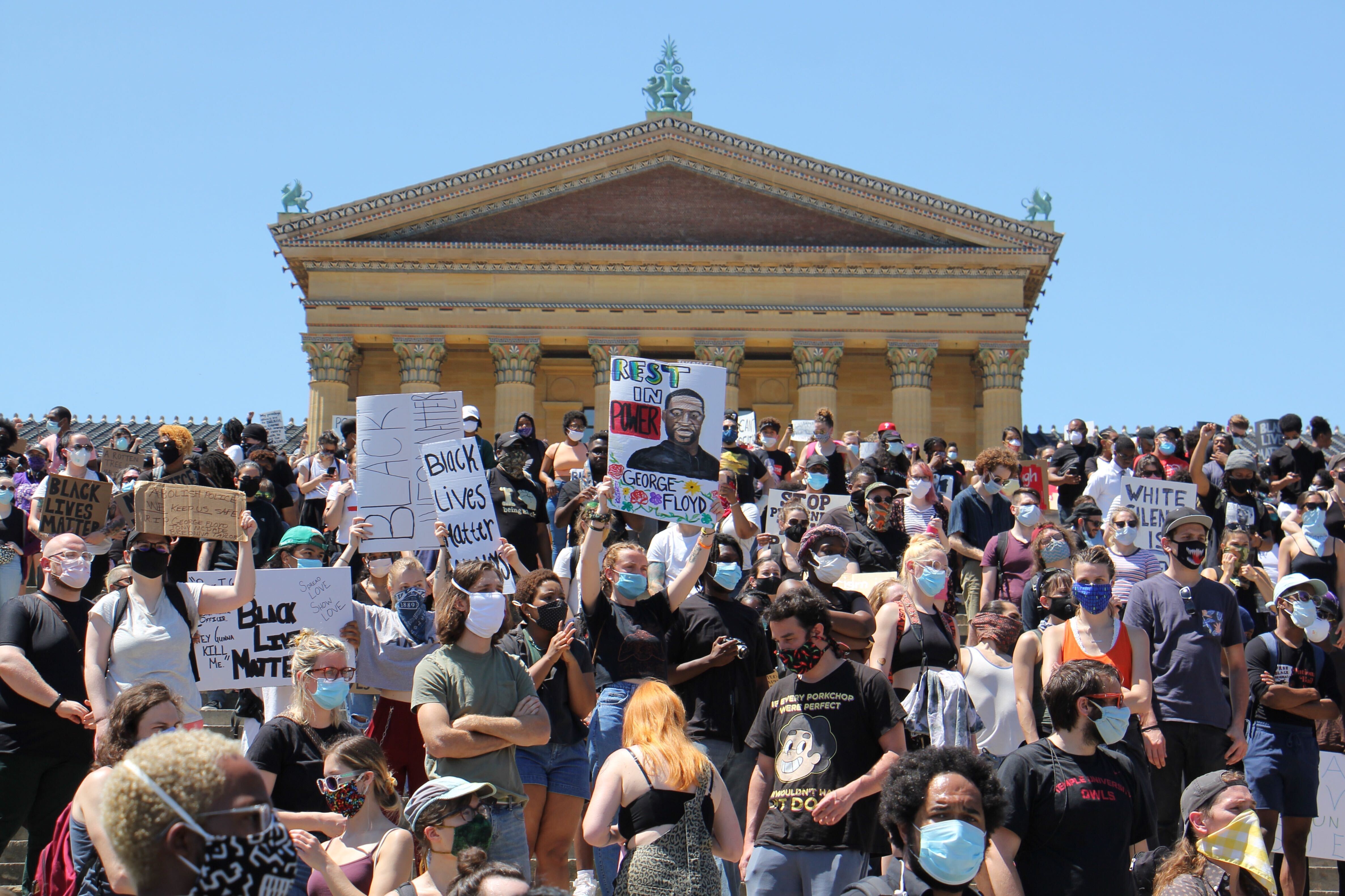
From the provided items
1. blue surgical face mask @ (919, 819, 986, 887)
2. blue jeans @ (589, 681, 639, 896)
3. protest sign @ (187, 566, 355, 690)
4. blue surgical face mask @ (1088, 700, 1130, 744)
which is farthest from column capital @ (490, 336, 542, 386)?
blue surgical face mask @ (919, 819, 986, 887)

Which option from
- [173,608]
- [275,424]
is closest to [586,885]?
[173,608]

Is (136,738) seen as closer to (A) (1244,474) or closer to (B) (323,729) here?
(B) (323,729)

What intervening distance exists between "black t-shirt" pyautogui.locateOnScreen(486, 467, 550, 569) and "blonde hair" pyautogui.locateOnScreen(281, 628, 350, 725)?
4685 millimetres

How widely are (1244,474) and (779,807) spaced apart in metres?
9.04

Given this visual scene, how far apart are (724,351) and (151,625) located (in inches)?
1246

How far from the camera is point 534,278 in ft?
128

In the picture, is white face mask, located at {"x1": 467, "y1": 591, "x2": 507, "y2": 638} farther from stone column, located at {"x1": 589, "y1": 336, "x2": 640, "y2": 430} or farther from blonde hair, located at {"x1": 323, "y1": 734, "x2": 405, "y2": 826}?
stone column, located at {"x1": 589, "y1": 336, "x2": 640, "y2": 430}

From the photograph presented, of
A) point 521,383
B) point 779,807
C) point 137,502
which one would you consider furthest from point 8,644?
point 521,383

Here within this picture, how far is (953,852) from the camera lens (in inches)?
173

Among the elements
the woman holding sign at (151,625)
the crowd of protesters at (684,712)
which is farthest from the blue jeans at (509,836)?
the woman holding sign at (151,625)

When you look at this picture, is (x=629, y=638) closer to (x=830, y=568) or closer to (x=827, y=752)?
(x=830, y=568)

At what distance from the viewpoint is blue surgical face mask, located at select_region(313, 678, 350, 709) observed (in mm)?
6359

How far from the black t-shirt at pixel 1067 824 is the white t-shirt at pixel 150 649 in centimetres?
426

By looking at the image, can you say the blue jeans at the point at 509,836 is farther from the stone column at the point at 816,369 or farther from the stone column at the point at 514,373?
the stone column at the point at 816,369
